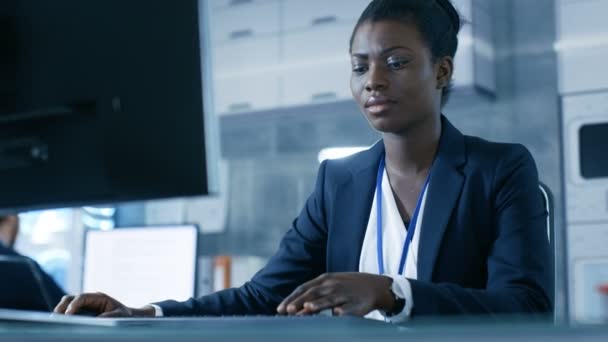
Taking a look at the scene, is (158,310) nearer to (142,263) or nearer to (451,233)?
(451,233)

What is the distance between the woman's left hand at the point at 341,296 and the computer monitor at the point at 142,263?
2425 mm

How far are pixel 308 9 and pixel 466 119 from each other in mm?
996

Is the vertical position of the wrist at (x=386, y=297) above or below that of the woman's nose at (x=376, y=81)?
below

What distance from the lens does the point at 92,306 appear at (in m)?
1.03

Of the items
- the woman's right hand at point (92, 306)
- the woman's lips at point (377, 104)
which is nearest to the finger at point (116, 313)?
the woman's right hand at point (92, 306)

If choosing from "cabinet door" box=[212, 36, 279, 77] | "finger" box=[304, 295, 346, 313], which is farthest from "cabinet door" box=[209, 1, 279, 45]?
"finger" box=[304, 295, 346, 313]

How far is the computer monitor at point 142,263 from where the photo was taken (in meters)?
3.27

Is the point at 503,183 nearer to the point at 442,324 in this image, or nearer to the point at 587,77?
the point at 442,324

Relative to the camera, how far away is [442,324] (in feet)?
1.16

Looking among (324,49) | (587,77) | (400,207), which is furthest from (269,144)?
(400,207)

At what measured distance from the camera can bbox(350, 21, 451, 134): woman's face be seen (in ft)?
4.36

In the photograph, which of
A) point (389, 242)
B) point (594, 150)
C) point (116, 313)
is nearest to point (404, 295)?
point (116, 313)

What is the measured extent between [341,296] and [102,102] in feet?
1.02

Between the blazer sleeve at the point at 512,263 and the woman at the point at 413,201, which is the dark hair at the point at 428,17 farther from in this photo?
the blazer sleeve at the point at 512,263
